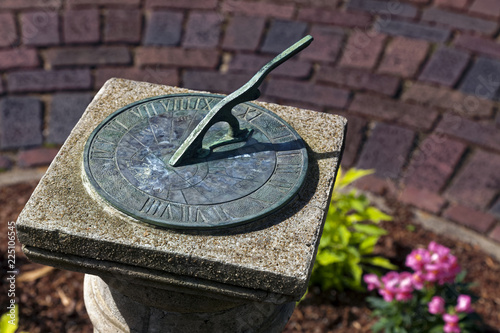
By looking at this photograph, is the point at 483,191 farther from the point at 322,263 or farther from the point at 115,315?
the point at 115,315

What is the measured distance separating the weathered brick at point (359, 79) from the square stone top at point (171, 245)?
2137 millimetres

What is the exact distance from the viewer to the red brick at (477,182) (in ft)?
11.5

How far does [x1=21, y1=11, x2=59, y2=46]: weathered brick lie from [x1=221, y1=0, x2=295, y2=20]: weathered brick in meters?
1.14

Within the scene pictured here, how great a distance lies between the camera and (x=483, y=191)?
139 inches

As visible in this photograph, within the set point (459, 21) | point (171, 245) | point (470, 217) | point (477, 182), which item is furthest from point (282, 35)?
point (171, 245)

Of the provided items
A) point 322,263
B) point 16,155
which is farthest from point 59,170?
point 16,155

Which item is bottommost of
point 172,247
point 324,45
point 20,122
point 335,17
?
point 20,122

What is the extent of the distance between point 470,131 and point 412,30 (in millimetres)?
934

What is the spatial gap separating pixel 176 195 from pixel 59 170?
41cm

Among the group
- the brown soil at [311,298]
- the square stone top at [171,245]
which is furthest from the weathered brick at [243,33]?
the square stone top at [171,245]

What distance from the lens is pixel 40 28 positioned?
4.21 meters

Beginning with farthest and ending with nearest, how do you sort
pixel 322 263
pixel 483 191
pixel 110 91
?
pixel 483 191 → pixel 322 263 → pixel 110 91

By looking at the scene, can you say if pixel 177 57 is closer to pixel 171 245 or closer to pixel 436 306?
pixel 436 306

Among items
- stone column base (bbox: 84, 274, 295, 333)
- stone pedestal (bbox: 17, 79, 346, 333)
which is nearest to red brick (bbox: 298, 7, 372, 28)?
stone pedestal (bbox: 17, 79, 346, 333)
